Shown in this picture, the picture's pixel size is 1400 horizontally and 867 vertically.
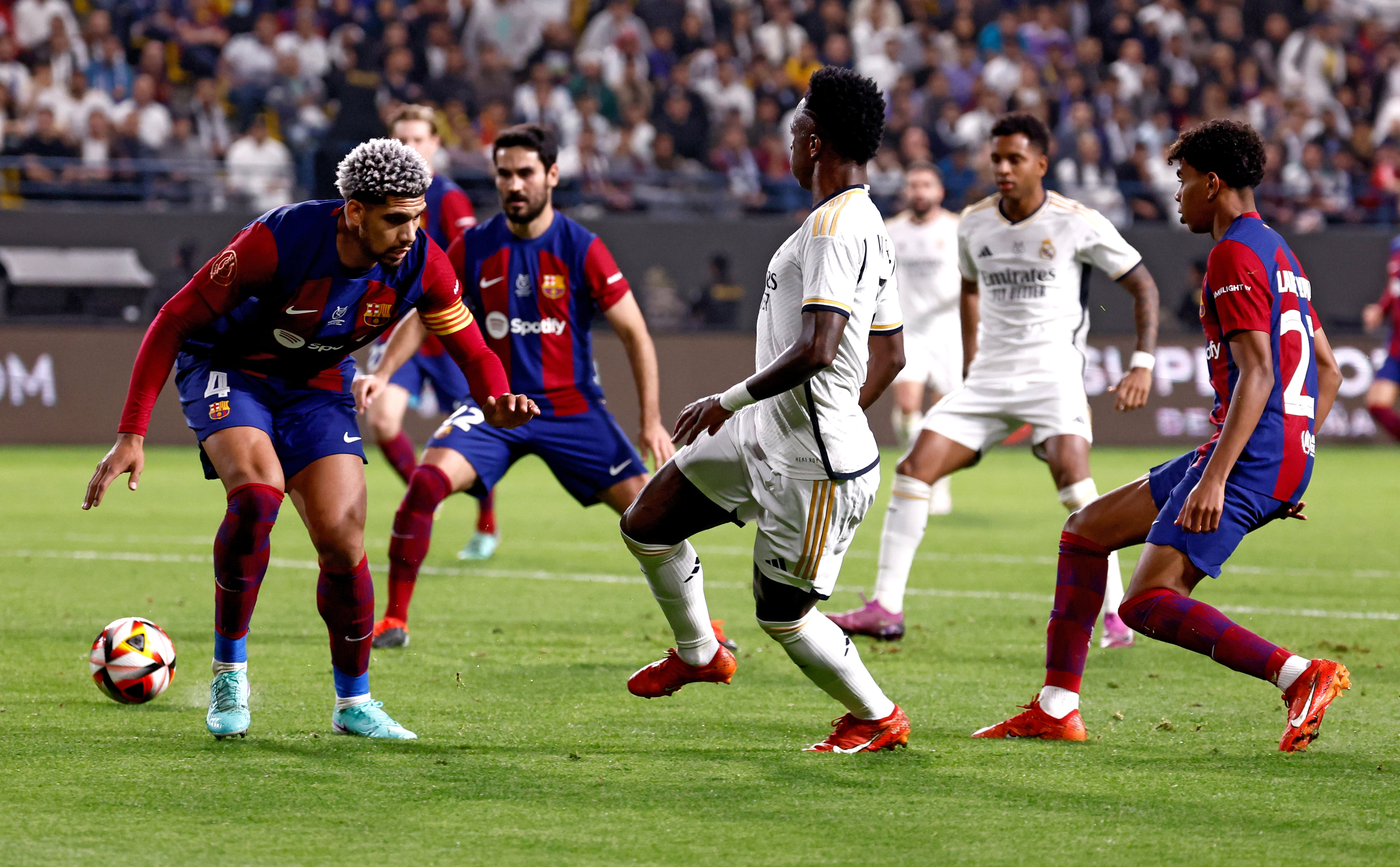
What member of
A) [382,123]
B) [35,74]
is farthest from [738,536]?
[35,74]

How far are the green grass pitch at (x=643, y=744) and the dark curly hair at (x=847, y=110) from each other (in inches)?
73.1

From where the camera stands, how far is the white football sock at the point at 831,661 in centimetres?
459

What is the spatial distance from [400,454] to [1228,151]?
224 inches

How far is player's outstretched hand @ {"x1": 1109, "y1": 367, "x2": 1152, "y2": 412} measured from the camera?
21.6ft

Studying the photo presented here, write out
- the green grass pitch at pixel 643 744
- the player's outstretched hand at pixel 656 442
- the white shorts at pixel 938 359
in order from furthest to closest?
the white shorts at pixel 938 359 → the player's outstretched hand at pixel 656 442 → the green grass pitch at pixel 643 744

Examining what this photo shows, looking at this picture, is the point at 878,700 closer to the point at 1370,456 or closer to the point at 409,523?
the point at 409,523

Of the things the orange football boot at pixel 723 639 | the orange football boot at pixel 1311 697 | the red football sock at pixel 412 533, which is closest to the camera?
Result: the orange football boot at pixel 1311 697

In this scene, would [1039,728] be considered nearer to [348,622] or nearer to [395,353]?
[348,622]

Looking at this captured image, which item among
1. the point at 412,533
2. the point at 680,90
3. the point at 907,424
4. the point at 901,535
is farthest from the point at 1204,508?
the point at 680,90

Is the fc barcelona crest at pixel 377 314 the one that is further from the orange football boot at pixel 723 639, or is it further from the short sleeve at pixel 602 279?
the short sleeve at pixel 602 279

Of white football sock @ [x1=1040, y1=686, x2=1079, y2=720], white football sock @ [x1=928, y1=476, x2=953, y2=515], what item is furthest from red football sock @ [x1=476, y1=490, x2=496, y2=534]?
white football sock @ [x1=1040, y1=686, x2=1079, y2=720]

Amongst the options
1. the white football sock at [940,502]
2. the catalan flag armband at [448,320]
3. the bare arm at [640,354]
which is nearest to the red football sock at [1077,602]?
the bare arm at [640,354]

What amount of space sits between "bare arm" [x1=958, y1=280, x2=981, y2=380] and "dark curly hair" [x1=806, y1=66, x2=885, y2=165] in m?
3.04

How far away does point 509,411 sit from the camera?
502 cm
